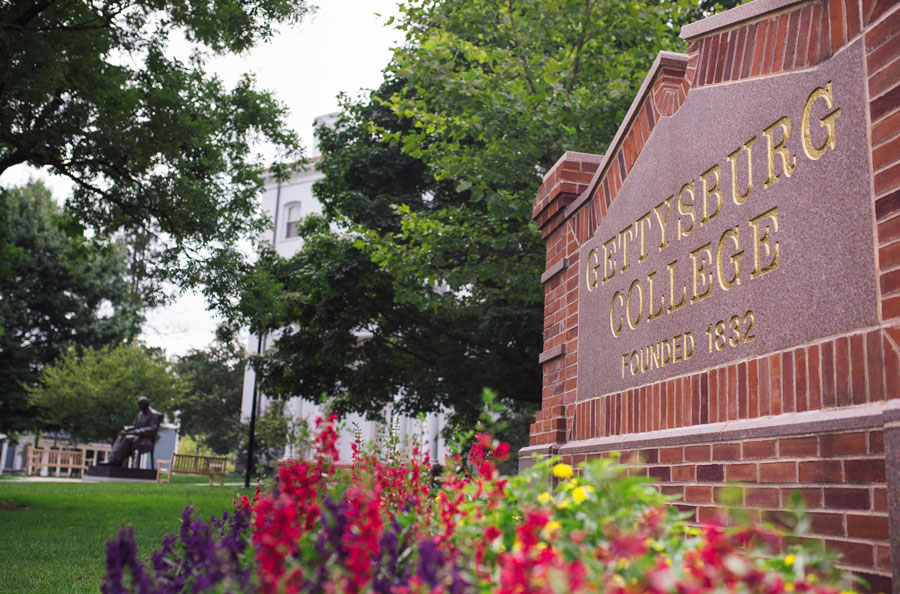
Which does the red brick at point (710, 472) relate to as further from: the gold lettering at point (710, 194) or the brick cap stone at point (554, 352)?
the brick cap stone at point (554, 352)

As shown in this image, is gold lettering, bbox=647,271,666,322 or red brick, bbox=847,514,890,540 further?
gold lettering, bbox=647,271,666,322

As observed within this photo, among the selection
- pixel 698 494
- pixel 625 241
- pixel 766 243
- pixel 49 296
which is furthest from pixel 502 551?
pixel 49 296

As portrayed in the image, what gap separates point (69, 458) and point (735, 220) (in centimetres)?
2798

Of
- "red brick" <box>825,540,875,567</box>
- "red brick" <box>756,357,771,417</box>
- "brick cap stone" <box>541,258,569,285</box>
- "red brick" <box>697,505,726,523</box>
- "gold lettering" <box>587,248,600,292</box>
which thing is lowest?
"red brick" <box>825,540,875,567</box>

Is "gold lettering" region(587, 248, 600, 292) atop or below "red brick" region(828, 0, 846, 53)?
below

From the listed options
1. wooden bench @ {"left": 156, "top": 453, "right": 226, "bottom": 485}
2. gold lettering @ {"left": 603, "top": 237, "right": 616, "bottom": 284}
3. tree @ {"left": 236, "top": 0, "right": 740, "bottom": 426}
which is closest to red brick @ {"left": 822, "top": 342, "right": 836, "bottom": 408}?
gold lettering @ {"left": 603, "top": 237, "right": 616, "bottom": 284}

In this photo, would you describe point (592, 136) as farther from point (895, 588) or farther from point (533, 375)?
point (895, 588)

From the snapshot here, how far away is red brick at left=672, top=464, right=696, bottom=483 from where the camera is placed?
3.78m

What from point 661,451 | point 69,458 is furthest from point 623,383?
point 69,458

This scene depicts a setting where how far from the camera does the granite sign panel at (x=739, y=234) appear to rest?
2.92 meters

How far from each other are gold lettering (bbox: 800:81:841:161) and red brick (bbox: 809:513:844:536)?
134 centimetres

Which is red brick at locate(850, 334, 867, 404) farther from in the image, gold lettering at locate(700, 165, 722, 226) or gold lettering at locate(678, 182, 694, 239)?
gold lettering at locate(678, 182, 694, 239)

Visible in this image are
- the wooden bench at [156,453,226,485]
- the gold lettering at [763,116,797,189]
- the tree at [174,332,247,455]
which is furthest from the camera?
the tree at [174,332,247,455]

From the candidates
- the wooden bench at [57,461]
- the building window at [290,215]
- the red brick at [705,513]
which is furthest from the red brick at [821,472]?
the building window at [290,215]
